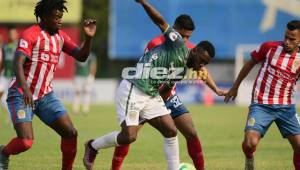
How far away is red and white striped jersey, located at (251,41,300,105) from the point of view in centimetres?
1049

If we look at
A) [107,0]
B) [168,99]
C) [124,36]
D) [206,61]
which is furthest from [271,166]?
[107,0]

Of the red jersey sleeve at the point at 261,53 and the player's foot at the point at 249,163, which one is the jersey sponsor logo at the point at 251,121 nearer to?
the player's foot at the point at 249,163

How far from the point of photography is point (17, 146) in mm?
9688

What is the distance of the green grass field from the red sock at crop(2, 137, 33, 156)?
1.73 meters

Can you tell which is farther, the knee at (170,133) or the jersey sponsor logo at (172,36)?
the knee at (170,133)

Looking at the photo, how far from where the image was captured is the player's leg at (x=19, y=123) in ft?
Result: 31.6

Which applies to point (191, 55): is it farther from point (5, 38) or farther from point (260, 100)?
point (5, 38)

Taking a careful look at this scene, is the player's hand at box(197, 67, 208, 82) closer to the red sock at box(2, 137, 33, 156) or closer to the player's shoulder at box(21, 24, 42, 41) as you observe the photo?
the player's shoulder at box(21, 24, 42, 41)

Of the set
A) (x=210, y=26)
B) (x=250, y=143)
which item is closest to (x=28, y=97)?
(x=250, y=143)

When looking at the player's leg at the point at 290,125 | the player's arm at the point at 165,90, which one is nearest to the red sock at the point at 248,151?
the player's leg at the point at 290,125

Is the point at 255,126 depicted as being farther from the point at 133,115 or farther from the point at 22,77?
the point at 22,77

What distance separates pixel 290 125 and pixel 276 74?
754 millimetres

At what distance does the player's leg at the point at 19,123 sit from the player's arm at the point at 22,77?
1.13 ft

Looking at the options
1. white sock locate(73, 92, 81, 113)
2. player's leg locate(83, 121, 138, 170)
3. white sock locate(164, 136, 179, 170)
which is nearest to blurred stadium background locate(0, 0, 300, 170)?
white sock locate(73, 92, 81, 113)
